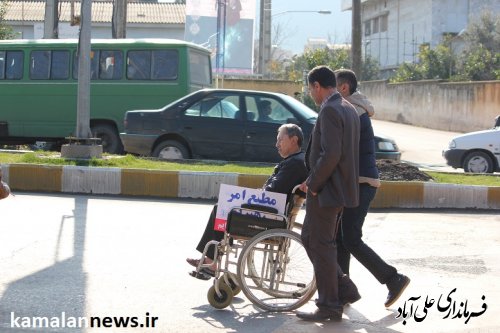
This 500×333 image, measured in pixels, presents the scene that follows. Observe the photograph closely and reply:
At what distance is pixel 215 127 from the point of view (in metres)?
15.3

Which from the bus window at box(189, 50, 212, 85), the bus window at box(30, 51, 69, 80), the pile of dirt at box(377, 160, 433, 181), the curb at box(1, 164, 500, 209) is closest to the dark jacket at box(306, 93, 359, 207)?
the curb at box(1, 164, 500, 209)

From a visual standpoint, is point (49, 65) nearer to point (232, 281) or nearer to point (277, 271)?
point (232, 281)

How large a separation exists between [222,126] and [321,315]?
363 inches

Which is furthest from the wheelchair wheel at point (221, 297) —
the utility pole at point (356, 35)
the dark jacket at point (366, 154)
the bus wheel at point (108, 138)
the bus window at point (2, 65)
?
the utility pole at point (356, 35)

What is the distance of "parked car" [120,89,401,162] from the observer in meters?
15.2

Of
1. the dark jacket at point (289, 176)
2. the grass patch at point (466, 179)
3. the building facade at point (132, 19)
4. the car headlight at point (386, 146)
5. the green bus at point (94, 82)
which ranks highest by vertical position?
the building facade at point (132, 19)

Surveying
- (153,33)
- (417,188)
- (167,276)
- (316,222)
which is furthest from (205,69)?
(153,33)

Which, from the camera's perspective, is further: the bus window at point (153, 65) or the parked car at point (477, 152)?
the bus window at point (153, 65)

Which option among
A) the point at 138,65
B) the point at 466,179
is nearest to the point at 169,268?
the point at 466,179

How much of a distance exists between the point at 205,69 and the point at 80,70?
301 inches

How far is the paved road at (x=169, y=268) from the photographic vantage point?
251 inches

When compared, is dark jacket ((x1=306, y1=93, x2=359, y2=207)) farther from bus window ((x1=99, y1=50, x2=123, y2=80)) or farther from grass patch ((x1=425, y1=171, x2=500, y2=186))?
bus window ((x1=99, y1=50, x2=123, y2=80))

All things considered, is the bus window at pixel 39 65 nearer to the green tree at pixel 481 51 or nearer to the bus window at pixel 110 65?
the bus window at pixel 110 65

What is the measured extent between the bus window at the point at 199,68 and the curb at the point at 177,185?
8191 millimetres
